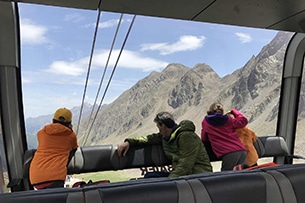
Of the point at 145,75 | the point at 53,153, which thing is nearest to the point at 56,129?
the point at 53,153

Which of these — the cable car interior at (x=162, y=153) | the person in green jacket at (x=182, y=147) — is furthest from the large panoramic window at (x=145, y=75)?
the person in green jacket at (x=182, y=147)

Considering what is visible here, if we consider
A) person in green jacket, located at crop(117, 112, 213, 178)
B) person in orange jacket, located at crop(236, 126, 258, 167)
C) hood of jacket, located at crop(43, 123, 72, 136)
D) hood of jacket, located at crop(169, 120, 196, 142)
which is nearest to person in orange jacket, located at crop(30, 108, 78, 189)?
hood of jacket, located at crop(43, 123, 72, 136)

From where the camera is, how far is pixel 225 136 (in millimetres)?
2961

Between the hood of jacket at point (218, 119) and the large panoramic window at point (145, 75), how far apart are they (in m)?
0.39

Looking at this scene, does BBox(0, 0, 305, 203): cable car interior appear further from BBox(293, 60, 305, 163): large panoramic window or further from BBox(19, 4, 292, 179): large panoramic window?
BBox(19, 4, 292, 179): large panoramic window

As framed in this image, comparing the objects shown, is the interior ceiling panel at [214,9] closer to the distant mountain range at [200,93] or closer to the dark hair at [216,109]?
the dark hair at [216,109]

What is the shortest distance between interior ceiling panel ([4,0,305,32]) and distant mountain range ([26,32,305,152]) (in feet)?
4.02

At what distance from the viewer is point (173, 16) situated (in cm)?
234

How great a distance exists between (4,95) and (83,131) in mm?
994

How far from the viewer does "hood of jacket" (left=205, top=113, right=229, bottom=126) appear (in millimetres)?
A: 2908

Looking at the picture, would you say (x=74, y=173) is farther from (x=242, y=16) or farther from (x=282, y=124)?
→ (x=282, y=124)

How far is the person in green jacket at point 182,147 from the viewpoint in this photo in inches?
92.3

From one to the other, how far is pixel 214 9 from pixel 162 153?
1496 mm

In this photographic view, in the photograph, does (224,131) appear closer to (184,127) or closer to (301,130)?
(184,127)
